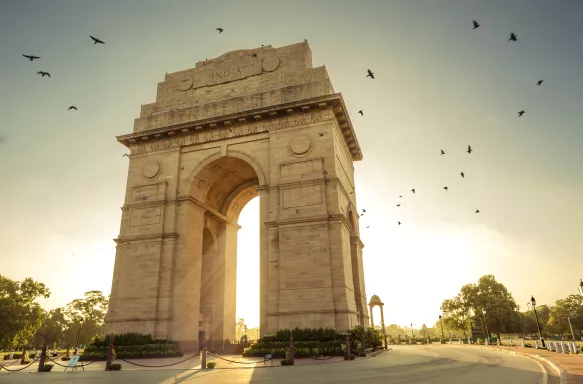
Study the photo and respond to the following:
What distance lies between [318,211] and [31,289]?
40473 millimetres

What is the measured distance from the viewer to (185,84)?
99.0ft

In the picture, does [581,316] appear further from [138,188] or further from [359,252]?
[138,188]

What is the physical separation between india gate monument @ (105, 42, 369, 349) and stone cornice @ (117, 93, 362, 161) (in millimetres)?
77

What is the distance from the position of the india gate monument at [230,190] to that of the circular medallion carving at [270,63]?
0.28 feet

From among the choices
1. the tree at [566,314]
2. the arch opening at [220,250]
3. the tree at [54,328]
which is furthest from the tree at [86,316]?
the tree at [566,314]

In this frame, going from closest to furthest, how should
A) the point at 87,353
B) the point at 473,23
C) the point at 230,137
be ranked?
the point at 473,23, the point at 87,353, the point at 230,137

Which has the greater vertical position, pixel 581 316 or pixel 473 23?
pixel 473 23

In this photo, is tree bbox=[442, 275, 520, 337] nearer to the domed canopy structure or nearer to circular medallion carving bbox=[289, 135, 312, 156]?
the domed canopy structure

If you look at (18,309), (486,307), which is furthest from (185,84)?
(486,307)

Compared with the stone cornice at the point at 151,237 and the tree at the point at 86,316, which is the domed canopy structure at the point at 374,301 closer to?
the stone cornice at the point at 151,237

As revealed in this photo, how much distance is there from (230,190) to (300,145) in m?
10.0

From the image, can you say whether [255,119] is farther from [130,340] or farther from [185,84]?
[130,340]

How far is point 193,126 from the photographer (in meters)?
27.1

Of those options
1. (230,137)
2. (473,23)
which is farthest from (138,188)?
(473,23)
